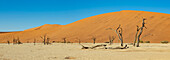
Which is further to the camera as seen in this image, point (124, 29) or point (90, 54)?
point (124, 29)

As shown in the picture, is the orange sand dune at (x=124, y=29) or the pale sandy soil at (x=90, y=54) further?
the orange sand dune at (x=124, y=29)

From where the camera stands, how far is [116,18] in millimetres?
68375

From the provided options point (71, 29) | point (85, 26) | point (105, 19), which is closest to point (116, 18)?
point (105, 19)

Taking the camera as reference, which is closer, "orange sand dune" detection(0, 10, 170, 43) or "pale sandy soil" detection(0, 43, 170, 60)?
"pale sandy soil" detection(0, 43, 170, 60)

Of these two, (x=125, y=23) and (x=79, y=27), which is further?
(x=79, y=27)

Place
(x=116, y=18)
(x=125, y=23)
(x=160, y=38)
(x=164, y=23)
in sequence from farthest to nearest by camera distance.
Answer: (x=116, y=18) → (x=125, y=23) → (x=164, y=23) → (x=160, y=38)

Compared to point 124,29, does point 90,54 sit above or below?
below

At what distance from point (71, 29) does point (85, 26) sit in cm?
509

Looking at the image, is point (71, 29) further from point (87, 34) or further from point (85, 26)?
point (87, 34)

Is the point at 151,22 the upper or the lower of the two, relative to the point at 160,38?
upper

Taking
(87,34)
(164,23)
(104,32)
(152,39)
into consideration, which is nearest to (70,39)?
(87,34)

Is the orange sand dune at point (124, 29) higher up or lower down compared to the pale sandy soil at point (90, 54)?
higher up

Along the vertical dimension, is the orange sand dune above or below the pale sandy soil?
above

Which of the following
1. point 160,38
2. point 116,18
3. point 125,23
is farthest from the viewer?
point 116,18
